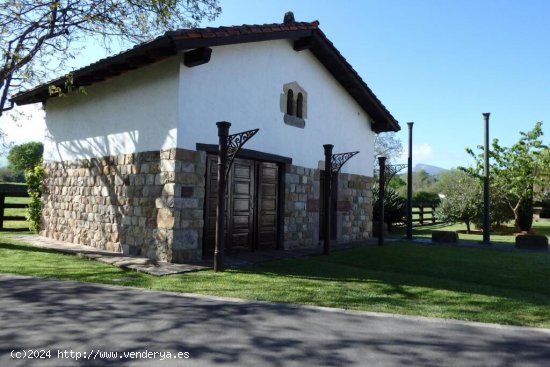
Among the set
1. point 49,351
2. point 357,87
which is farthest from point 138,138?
point 357,87

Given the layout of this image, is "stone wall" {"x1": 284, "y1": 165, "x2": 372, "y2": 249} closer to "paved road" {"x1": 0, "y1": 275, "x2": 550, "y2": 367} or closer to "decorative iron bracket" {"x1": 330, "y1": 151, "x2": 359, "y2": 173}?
"decorative iron bracket" {"x1": 330, "y1": 151, "x2": 359, "y2": 173}

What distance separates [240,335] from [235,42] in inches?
244

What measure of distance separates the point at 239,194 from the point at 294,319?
5153 millimetres

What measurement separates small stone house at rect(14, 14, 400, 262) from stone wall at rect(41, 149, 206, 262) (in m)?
0.03

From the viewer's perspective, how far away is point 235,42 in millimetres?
8500

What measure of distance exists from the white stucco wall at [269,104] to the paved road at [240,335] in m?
3.92

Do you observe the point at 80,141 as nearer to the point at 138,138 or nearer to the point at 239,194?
the point at 138,138

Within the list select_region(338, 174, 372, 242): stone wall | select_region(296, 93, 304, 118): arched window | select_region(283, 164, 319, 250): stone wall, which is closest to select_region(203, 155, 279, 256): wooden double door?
select_region(283, 164, 319, 250): stone wall

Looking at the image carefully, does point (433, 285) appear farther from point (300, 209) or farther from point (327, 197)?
point (300, 209)

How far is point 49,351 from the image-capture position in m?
3.52

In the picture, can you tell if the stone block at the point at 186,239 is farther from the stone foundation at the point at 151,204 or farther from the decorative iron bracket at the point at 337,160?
the decorative iron bracket at the point at 337,160

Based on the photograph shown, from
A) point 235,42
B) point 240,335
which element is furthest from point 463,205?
point 240,335

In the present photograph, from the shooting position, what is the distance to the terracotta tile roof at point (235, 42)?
7523 millimetres

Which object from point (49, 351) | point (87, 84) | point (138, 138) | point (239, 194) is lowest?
point (49, 351)
